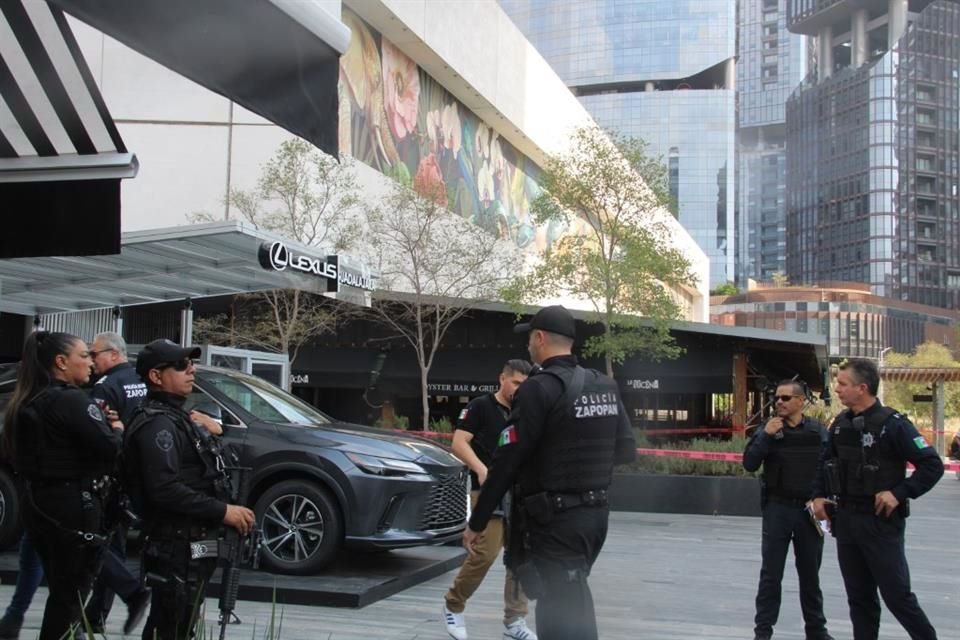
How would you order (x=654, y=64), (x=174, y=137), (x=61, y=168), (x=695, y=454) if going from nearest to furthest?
(x=61, y=168)
(x=695, y=454)
(x=174, y=137)
(x=654, y=64)

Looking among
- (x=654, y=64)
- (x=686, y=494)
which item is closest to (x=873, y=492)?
(x=686, y=494)

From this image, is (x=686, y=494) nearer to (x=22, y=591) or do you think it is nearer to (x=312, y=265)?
(x=312, y=265)

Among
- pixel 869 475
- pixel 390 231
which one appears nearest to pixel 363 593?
pixel 869 475

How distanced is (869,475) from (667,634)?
2067 millimetres

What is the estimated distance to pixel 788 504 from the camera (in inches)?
273

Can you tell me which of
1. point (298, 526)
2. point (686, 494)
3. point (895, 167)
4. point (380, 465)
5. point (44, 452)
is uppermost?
point (895, 167)

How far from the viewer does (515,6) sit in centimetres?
13750

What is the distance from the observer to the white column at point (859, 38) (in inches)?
6142

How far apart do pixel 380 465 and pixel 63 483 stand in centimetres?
355

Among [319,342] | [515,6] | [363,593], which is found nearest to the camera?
[363,593]

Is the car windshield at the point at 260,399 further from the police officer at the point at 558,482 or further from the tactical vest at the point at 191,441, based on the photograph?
the police officer at the point at 558,482

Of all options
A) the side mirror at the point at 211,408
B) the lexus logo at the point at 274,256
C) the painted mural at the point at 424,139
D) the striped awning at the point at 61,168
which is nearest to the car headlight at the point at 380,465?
the side mirror at the point at 211,408

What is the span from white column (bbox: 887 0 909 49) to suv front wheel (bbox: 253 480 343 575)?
507ft

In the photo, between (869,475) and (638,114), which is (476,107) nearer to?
(869,475)
